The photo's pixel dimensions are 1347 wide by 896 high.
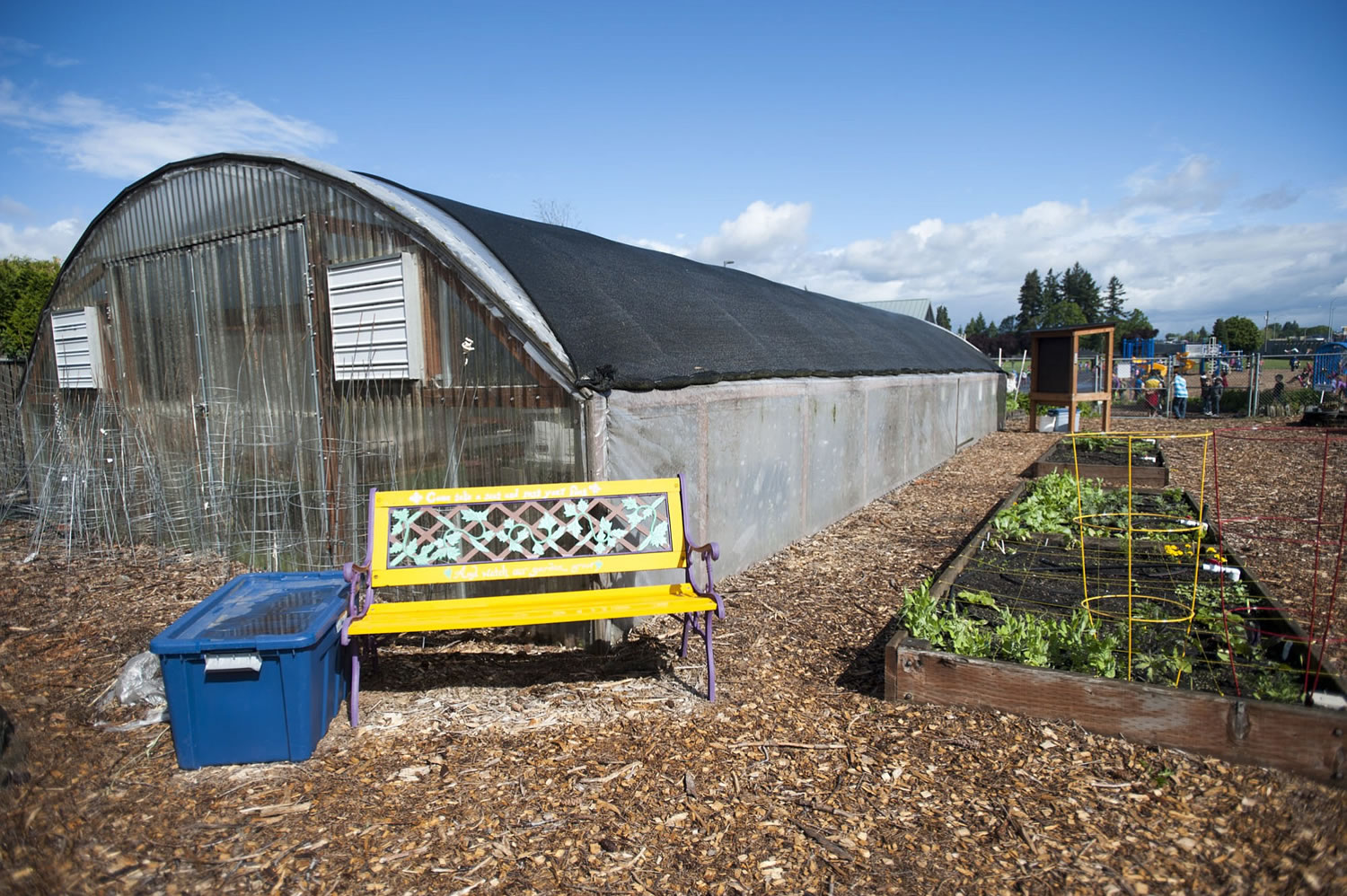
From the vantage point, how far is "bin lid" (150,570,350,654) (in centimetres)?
360

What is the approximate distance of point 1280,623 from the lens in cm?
457

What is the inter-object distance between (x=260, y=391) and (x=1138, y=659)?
24.1 ft

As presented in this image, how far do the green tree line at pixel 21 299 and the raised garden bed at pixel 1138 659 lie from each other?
2215cm

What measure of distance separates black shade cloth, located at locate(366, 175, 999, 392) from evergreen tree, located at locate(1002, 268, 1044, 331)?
11210 cm

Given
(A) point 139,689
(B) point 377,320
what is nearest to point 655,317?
(B) point 377,320

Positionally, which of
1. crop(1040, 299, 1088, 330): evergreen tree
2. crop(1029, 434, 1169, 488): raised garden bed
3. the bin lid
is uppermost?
crop(1040, 299, 1088, 330): evergreen tree

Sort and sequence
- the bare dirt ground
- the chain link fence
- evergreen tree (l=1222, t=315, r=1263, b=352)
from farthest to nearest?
evergreen tree (l=1222, t=315, r=1263, b=352), the chain link fence, the bare dirt ground

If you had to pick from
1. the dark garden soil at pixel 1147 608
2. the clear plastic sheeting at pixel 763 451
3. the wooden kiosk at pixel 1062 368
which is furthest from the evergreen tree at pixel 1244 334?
the dark garden soil at pixel 1147 608

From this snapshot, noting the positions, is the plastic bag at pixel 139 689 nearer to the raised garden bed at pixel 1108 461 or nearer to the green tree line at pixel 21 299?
the raised garden bed at pixel 1108 461

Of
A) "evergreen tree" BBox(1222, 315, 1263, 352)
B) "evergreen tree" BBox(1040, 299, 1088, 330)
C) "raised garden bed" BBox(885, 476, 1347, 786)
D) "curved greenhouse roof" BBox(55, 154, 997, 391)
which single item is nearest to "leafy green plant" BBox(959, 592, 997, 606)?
"raised garden bed" BBox(885, 476, 1347, 786)

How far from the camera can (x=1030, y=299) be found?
113m

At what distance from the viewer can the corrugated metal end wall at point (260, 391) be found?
223 inches

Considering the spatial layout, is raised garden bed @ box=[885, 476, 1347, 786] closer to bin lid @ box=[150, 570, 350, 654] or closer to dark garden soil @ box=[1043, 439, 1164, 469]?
bin lid @ box=[150, 570, 350, 654]

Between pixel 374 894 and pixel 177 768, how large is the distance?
157 centimetres
